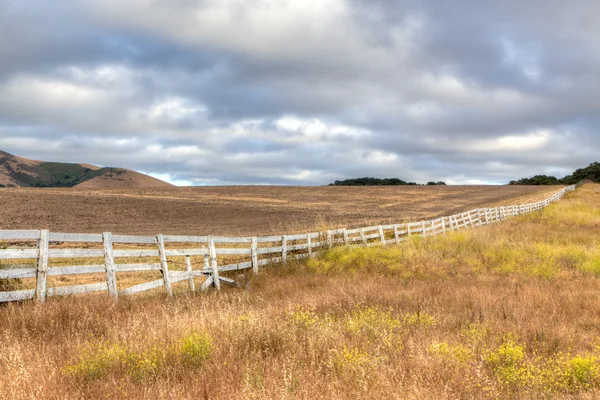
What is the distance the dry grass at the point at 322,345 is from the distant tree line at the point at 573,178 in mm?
157514

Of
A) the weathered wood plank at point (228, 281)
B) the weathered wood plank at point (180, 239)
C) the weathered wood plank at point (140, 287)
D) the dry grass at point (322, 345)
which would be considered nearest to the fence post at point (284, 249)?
the weathered wood plank at point (228, 281)

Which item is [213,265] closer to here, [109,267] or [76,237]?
[109,267]

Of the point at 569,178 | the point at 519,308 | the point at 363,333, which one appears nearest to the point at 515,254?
the point at 519,308

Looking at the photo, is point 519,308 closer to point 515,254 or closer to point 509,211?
point 515,254

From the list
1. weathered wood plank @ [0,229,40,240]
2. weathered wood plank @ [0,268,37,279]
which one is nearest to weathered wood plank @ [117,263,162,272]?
weathered wood plank @ [0,268,37,279]

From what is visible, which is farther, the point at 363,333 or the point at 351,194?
the point at 351,194

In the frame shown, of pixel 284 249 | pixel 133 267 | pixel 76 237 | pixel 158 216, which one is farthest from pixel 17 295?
pixel 158 216

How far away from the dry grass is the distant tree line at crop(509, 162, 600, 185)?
158m

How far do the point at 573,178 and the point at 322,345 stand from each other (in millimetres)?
178674

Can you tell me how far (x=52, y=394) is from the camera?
3973mm

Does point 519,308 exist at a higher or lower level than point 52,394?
lower

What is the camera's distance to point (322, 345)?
18.7 feet

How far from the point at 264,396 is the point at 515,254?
45.9ft

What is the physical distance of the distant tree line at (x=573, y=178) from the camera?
484 ft
